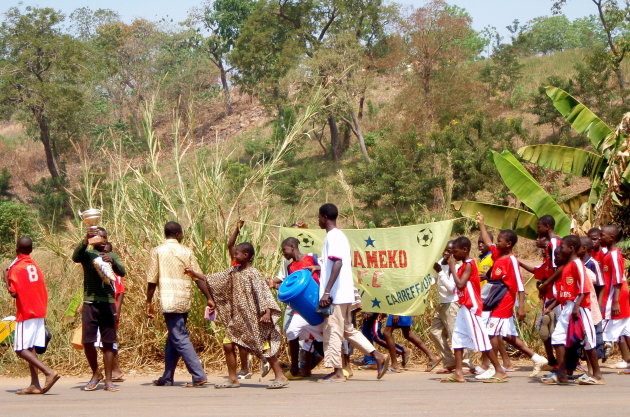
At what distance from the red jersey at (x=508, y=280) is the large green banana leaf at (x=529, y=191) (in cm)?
420

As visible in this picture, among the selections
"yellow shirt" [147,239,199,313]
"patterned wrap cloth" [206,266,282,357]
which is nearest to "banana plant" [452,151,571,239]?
"patterned wrap cloth" [206,266,282,357]

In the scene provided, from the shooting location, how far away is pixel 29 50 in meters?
39.1

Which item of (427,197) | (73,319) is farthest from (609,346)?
(427,197)

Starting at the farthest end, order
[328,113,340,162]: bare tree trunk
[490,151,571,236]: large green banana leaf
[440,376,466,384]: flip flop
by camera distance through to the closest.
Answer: [328,113,340,162]: bare tree trunk
[490,151,571,236]: large green banana leaf
[440,376,466,384]: flip flop

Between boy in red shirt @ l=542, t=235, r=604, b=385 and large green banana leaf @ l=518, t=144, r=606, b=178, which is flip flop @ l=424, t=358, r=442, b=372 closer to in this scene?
boy in red shirt @ l=542, t=235, r=604, b=385

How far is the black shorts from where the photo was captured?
813 cm

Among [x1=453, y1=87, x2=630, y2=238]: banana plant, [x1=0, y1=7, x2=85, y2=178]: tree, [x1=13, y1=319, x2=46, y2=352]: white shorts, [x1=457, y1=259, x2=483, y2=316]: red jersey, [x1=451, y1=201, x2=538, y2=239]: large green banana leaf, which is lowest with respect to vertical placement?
[x1=13, y1=319, x2=46, y2=352]: white shorts

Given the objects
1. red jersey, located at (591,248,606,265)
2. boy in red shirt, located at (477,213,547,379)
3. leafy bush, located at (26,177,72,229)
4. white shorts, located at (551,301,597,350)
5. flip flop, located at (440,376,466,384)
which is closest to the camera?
white shorts, located at (551,301,597,350)

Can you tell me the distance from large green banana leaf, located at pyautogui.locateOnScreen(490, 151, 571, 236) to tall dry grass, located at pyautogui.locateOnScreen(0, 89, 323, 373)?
13.3ft

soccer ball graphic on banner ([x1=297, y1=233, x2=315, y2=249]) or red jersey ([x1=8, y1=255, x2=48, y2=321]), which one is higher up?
soccer ball graphic on banner ([x1=297, y1=233, x2=315, y2=249])

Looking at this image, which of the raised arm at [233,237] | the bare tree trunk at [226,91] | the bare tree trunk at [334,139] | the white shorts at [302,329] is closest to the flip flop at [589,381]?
the white shorts at [302,329]

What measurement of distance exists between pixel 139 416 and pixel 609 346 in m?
5.65

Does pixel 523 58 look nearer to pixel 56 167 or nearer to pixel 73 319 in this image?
pixel 56 167

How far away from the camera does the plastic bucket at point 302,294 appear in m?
8.32
